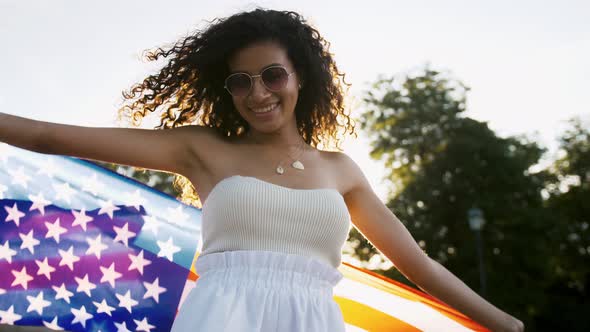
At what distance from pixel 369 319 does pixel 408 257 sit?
1431mm

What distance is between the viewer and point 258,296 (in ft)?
7.32

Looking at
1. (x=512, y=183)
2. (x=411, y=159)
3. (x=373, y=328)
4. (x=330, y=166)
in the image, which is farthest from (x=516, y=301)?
(x=330, y=166)

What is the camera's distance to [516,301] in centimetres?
2281

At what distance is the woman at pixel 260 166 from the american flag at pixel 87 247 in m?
1.25

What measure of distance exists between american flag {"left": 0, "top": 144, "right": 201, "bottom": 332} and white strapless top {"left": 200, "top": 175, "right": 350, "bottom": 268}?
1.74 m

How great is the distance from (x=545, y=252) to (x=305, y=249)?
79.9 ft

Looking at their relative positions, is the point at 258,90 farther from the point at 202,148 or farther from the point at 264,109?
the point at 202,148

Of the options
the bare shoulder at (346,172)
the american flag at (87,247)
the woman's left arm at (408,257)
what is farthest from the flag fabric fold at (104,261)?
the bare shoulder at (346,172)

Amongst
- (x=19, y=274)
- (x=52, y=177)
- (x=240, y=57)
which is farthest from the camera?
(x=52, y=177)

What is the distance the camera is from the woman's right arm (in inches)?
79.7

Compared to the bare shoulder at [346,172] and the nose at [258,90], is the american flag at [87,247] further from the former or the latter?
the nose at [258,90]

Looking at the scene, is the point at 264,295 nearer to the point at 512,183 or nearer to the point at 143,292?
the point at 143,292

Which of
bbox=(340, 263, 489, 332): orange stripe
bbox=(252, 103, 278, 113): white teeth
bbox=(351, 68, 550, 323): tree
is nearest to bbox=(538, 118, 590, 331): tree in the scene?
bbox=(351, 68, 550, 323): tree

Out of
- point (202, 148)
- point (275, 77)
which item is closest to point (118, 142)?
point (202, 148)
